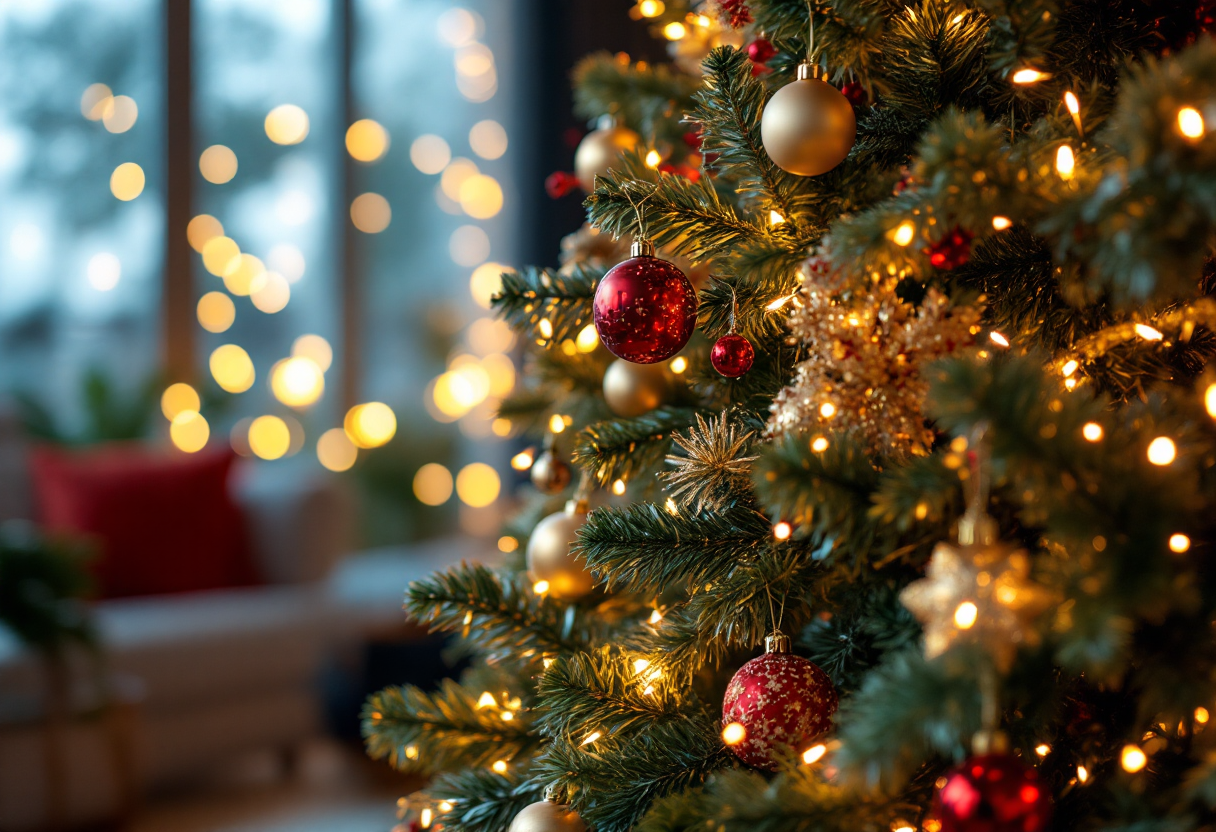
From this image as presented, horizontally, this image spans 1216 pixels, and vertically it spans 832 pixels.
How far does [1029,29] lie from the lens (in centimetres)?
52

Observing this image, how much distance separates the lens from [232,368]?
2.88 metres

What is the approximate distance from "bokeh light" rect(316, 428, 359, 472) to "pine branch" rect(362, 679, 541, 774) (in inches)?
94.2

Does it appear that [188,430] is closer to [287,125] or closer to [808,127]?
[287,125]

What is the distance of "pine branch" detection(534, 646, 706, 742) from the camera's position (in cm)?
61

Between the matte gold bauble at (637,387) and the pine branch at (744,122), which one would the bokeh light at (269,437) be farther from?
the pine branch at (744,122)

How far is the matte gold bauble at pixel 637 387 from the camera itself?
0.79 metres

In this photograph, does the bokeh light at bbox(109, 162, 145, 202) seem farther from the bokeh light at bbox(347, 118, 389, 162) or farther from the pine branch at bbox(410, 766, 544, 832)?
the pine branch at bbox(410, 766, 544, 832)

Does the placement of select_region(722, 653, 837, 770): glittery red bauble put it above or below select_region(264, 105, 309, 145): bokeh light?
below

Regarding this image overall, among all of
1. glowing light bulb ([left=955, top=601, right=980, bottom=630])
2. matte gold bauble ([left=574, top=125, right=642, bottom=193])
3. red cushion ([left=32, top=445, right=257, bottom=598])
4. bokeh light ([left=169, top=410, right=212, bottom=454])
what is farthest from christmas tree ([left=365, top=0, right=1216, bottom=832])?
bokeh light ([left=169, top=410, right=212, bottom=454])

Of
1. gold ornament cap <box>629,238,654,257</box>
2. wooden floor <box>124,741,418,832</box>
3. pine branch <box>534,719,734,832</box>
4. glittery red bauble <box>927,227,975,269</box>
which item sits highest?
glittery red bauble <box>927,227,975,269</box>

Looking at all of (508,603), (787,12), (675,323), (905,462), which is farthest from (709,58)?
(508,603)

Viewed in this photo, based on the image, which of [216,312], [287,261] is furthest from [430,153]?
[216,312]

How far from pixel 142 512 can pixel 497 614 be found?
1.66 metres

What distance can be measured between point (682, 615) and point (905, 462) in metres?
0.20
